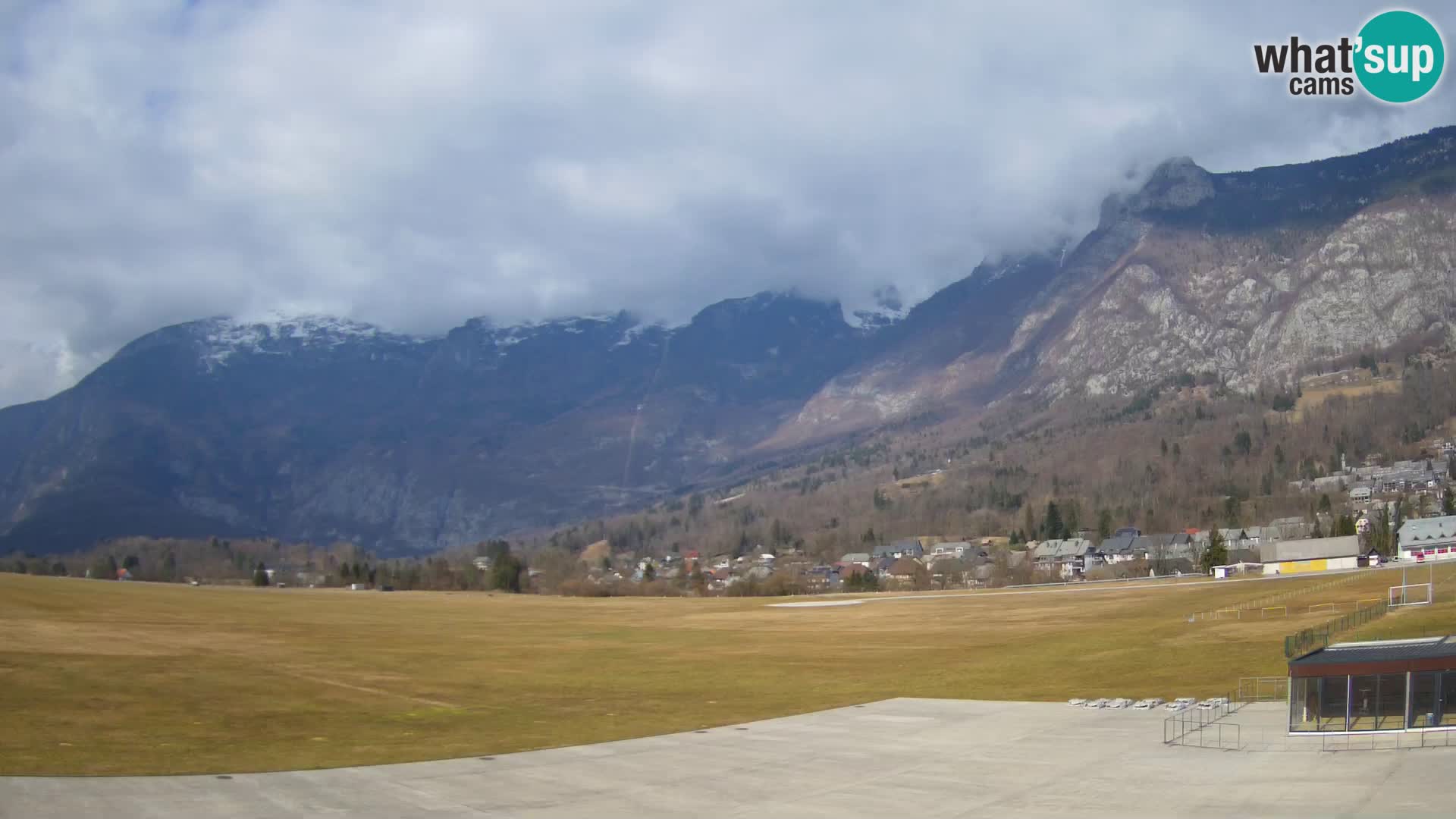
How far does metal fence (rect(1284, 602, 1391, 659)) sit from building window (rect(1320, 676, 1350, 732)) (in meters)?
2.98

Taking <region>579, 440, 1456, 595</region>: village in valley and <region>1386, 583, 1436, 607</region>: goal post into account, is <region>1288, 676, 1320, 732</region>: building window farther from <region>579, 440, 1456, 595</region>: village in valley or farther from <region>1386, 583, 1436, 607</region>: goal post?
<region>579, 440, 1456, 595</region>: village in valley

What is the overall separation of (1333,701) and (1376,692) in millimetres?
1268

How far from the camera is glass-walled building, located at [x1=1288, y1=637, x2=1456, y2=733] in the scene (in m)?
34.0

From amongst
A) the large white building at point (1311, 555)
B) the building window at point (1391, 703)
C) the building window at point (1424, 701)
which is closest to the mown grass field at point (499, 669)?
the building window at point (1391, 703)

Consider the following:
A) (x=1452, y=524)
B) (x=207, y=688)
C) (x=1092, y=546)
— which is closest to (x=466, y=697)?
(x=207, y=688)

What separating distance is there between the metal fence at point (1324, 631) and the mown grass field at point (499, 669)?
1.85 metres

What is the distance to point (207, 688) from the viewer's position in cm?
4403

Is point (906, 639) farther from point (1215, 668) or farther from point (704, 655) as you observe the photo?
point (1215, 668)

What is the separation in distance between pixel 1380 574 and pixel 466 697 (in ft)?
267

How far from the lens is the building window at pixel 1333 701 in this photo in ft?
115

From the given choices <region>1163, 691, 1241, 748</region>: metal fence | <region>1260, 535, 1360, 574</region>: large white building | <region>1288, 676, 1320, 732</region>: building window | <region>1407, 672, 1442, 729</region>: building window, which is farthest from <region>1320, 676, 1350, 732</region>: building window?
<region>1260, 535, 1360, 574</region>: large white building

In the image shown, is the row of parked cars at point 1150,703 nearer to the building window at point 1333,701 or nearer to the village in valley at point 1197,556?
the building window at point 1333,701

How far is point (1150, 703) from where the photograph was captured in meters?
42.6

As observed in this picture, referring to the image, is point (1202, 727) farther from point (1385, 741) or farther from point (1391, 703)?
point (1391, 703)
